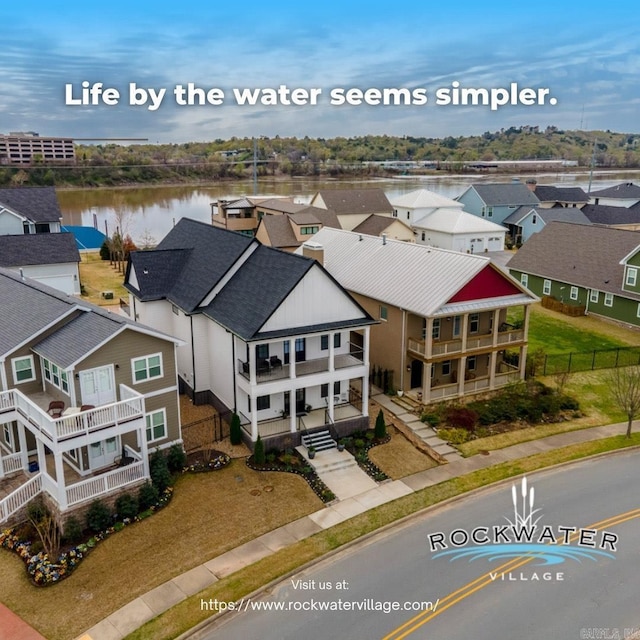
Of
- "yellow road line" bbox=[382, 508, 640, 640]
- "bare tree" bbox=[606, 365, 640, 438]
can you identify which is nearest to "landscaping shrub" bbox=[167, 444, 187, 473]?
"yellow road line" bbox=[382, 508, 640, 640]

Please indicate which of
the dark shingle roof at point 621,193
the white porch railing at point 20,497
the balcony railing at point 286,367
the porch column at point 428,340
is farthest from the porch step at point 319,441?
the dark shingle roof at point 621,193

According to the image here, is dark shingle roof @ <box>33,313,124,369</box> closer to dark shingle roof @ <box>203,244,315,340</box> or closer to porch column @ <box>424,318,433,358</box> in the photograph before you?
dark shingle roof @ <box>203,244,315,340</box>

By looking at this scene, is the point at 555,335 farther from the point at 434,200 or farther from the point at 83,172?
the point at 83,172

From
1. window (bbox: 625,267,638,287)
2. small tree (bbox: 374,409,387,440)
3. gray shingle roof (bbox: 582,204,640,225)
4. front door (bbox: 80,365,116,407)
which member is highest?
gray shingle roof (bbox: 582,204,640,225)

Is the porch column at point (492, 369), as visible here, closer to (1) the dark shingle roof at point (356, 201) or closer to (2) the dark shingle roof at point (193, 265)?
(2) the dark shingle roof at point (193, 265)

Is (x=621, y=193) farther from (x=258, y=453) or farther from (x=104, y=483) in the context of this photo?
(x=104, y=483)

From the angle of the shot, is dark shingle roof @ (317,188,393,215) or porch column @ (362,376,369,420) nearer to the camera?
porch column @ (362,376,369,420)

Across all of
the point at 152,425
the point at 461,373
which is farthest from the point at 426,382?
the point at 152,425
